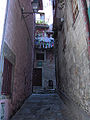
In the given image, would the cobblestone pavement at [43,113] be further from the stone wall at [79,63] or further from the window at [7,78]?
the window at [7,78]

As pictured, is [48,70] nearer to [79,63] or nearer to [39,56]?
[39,56]

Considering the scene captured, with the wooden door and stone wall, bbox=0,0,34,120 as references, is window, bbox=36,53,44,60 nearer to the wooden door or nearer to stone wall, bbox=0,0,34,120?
the wooden door

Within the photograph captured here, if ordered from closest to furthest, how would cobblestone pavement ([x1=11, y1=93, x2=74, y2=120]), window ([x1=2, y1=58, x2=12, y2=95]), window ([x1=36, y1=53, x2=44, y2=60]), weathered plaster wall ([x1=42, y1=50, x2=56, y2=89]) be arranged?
window ([x1=2, y1=58, x2=12, y2=95]) → cobblestone pavement ([x1=11, y1=93, x2=74, y2=120]) → weathered plaster wall ([x1=42, y1=50, x2=56, y2=89]) → window ([x1=36, y1=53, x2=44, y2=60])

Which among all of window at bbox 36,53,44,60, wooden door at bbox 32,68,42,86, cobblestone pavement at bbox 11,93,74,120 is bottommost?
cobblestone pavement at bbox 11,93,74,120

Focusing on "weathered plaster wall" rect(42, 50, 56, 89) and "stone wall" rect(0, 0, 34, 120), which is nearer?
"stone wall" rect(0, 0, 34, 120)

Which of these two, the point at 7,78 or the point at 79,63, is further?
the point at 7,78

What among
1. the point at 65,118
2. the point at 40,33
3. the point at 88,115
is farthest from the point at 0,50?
the point at 40,33

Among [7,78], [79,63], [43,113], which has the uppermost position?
[79,63]

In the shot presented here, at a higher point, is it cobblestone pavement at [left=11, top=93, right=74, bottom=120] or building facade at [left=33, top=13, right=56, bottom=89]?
building facade at [left=33, top=13, right=56, bottom=89]

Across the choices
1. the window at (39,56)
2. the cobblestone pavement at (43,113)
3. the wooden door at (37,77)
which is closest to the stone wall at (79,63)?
the cobblestone pavement at (43,113)

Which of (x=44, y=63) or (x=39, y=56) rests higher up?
(x=39, y=56)

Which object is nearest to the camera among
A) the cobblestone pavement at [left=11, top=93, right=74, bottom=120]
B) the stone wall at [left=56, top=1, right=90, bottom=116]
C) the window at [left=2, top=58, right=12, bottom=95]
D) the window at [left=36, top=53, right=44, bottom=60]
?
the stone wall at [left=56, top=1, right=90, bottom=116]

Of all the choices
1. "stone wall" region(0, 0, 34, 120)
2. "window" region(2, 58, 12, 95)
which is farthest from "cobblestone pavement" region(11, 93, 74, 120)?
"window" region(2, 58, 12, 95)

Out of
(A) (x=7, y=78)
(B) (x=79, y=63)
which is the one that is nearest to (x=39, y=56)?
(A) (x=7, y=78)
